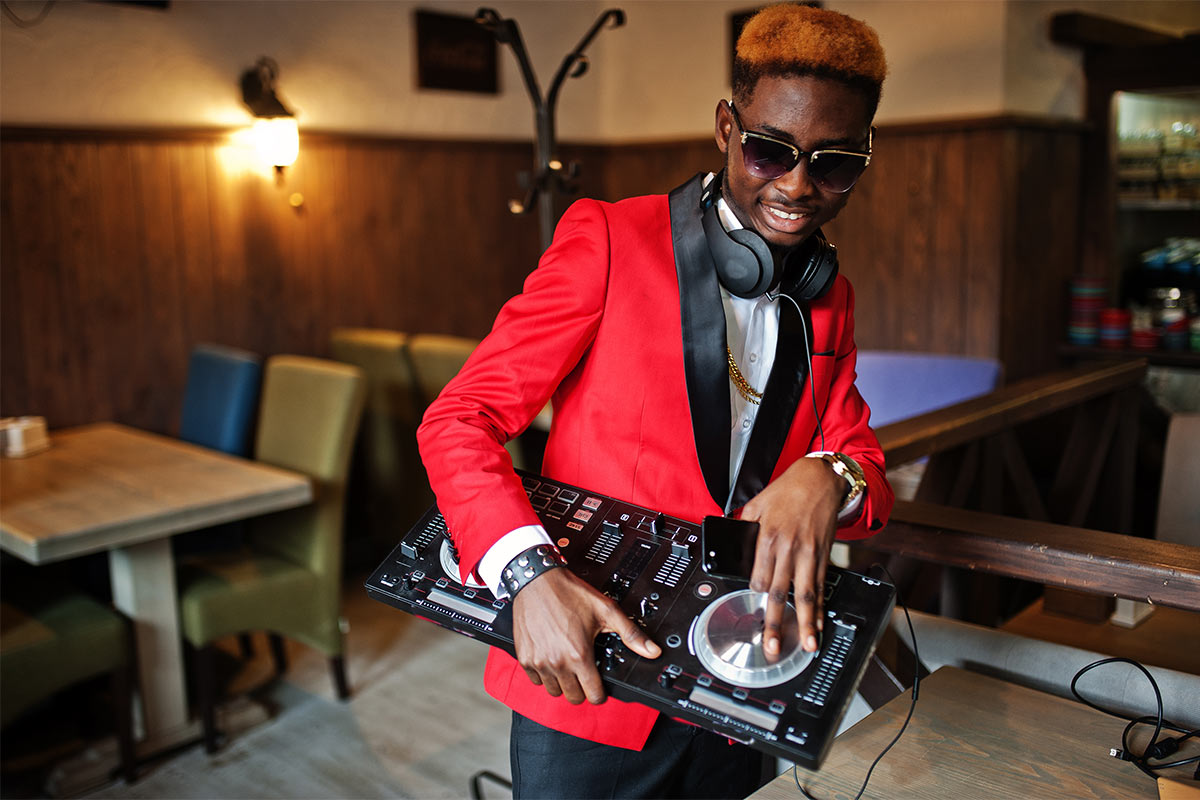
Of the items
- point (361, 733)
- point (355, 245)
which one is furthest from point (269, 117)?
point (361, 733)

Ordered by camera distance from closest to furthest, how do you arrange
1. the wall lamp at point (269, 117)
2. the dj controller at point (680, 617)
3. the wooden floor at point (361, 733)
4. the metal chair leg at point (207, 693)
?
the dj controller at point (680, 617) → the wooden floor at point (361, 733) → the metal chair leg at point (207, 693) → the wall lamp at point (269, 117)

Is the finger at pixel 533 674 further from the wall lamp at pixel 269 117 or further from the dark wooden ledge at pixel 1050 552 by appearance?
the wall lamp at pixel 269 117

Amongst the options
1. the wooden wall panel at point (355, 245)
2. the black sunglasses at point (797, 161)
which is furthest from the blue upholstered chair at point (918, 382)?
the black sunglasses at point (797, 161)

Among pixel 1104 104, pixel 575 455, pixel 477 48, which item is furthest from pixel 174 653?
pixel 1104 104

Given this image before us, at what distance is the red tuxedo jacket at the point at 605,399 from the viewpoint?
986mm

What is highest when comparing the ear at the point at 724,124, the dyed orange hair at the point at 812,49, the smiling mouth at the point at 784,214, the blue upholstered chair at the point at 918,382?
the dyed orange hair at the point at 812,49

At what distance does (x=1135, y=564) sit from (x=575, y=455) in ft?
2.32

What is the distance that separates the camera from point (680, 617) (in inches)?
35.2

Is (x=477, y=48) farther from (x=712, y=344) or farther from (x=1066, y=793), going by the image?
(x=1066, y=793)

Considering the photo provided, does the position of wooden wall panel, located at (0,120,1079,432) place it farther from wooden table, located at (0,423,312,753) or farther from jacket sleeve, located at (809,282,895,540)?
jacket sleeve, located at (809,282,895,540)

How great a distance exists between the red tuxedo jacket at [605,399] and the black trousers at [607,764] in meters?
0.03

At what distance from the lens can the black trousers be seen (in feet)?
3.62

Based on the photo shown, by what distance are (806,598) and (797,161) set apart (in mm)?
400

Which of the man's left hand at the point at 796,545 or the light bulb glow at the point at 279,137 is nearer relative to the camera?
the man's left hand at the point at 796,545
